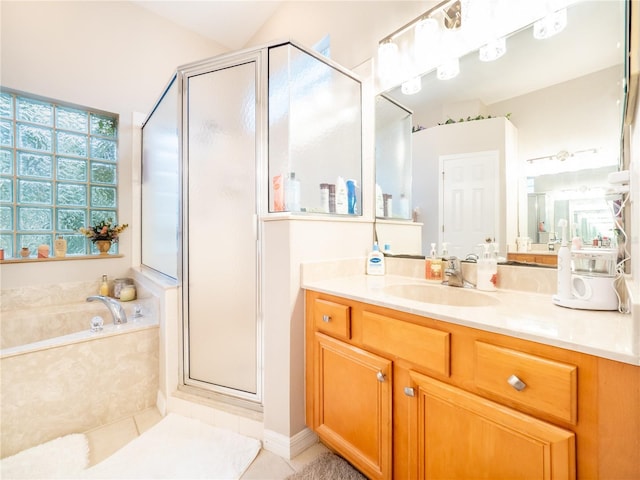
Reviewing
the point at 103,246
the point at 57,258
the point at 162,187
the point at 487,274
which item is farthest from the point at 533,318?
the point at 57,258

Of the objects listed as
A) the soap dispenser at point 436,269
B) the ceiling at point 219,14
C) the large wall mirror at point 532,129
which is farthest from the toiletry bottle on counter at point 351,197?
the ceiling at point 219,14

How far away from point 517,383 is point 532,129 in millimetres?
995

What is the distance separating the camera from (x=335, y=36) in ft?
6.27

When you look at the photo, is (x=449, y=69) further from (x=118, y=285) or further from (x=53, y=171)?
(x=53, y=171)

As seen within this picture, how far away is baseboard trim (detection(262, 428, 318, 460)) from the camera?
4.30ft

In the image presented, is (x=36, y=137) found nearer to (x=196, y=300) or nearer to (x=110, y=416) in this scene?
(x=196, y=300)

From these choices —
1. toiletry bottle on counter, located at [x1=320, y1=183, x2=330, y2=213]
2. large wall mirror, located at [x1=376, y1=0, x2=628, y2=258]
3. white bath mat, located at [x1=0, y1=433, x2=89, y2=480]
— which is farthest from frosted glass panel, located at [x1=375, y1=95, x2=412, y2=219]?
white bath mat, located at [x1=0, y1=433, x2=89, y2=480]

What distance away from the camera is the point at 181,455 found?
4.41 ft

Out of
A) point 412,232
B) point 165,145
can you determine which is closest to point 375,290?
point 412,232

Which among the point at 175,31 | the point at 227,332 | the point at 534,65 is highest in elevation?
the point at 175,31

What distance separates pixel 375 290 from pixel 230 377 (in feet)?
3.40

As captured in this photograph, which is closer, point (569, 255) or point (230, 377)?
point (569, 255)

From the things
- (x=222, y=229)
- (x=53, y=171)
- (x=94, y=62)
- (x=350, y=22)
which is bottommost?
(x=222, y=229)

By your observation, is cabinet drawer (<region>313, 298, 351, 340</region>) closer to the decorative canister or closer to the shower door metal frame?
the shower door metal frame
